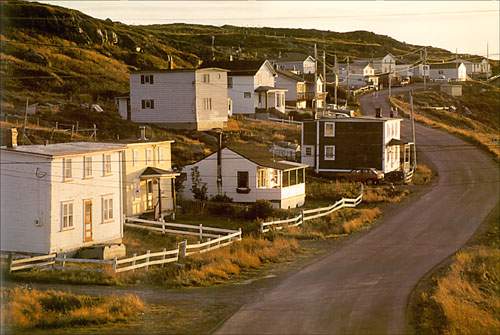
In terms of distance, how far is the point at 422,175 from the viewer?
3497cm

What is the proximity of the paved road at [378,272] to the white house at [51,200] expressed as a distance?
5558 mm

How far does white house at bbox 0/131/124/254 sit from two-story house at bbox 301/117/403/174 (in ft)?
55.1

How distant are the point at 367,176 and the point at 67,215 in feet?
57.7

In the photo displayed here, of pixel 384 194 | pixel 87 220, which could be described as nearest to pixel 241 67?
pixel 384 194

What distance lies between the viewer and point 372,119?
35.9m

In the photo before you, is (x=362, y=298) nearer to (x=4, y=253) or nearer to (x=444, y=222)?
(x=4, y=253)

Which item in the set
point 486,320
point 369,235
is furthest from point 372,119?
point 486,320

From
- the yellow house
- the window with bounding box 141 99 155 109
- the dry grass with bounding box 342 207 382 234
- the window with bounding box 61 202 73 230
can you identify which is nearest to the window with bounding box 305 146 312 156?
the window with bounding box 141 99 155 109

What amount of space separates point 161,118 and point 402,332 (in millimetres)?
28694

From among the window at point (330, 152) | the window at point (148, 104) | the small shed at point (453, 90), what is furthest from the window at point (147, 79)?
the small shed at point (453, 90)

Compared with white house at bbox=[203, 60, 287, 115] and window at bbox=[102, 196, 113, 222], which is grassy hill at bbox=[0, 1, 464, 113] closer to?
white house at bbox=[203, 60, 287, 115]

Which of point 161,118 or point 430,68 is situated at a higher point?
point 430,68

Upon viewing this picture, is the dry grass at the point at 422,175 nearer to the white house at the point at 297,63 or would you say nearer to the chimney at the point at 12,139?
the chimney at the point at 12,139

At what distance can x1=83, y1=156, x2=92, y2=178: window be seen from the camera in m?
19.9
